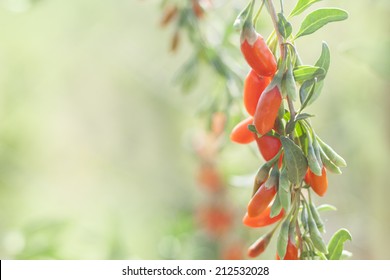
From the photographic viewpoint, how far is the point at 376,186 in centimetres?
290

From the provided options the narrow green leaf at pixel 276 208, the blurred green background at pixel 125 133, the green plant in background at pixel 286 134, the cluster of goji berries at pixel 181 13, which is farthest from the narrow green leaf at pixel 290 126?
the cluster of goji berries at pixel 181 13

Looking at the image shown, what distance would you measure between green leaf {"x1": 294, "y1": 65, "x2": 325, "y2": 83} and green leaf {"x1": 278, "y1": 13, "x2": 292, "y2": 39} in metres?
0.06

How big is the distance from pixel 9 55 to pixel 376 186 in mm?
1963

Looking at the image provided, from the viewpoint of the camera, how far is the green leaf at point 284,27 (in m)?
1.04

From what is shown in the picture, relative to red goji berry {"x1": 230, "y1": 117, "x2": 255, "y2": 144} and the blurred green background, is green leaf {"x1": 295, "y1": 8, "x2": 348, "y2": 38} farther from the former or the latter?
the blurred green background

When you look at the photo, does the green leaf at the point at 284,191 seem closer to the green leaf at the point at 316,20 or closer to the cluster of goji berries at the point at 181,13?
the green leaf at the point at 316,20

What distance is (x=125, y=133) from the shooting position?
15.7ft

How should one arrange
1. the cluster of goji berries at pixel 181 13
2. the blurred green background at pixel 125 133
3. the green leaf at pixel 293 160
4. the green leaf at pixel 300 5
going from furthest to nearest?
the blurred green background at pixel 125 133 < the cluster of goji berries at pixel 181 13 < the green leaf at pixel 300 5 < the green leaf at pixel 293 160

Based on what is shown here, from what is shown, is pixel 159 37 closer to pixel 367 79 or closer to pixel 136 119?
pixel 136 119

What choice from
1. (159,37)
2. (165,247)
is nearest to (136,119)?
(159,37)

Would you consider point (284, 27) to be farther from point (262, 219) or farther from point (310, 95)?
point (262, 219)

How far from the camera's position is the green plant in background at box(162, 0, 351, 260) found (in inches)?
40.4
